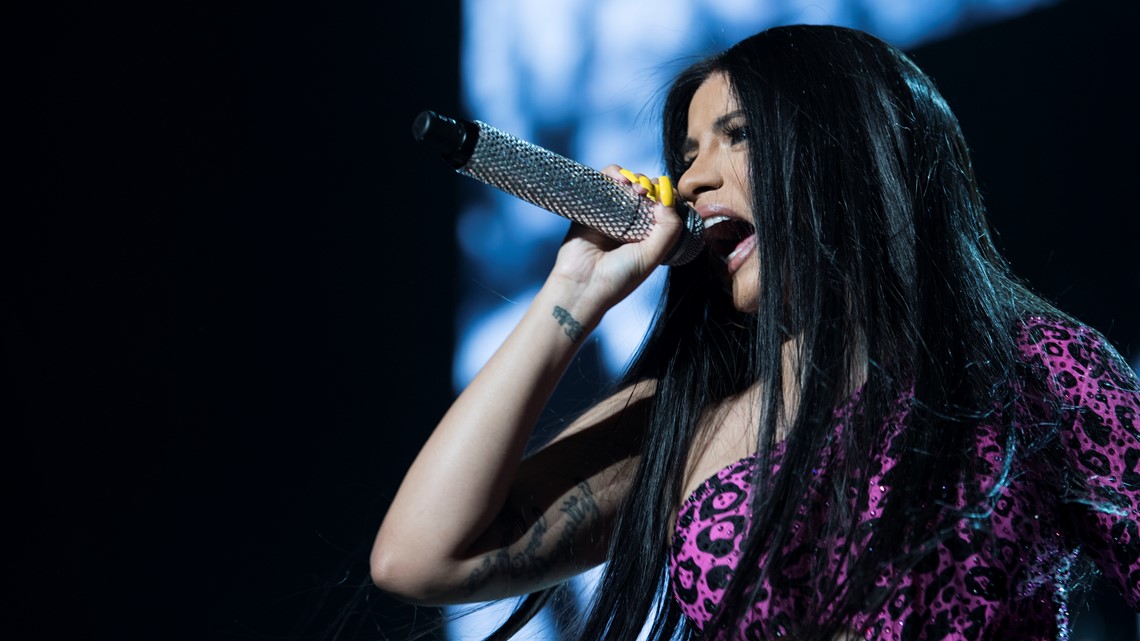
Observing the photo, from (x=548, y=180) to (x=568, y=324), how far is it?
0.45ft

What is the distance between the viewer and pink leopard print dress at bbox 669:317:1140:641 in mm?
794

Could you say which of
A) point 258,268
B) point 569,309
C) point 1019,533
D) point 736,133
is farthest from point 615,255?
point 258,268

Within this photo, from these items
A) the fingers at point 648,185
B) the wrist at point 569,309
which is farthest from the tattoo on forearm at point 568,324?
the fingers at point 648,185

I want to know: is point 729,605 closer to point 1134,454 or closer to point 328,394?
point 1134,454

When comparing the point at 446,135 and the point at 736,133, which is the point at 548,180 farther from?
the point at 736,133

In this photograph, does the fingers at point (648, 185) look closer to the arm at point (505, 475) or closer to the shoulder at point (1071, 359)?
the arm at point (505, 475)

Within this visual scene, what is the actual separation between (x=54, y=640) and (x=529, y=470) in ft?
2.28

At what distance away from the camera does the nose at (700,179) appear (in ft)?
3.18

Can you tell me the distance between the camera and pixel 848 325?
0.90m

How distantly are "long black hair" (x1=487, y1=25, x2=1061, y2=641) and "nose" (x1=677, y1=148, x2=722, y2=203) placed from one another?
0.16ft

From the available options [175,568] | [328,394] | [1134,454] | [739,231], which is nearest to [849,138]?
[739,231]

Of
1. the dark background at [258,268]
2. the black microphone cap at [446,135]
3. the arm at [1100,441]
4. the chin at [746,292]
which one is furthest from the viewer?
the dark background at [258,268]

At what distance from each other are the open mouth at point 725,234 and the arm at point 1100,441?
0.27m

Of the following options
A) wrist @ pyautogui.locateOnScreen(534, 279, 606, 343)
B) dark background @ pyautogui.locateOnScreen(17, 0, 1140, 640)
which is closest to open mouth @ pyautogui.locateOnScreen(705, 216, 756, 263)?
wrist @ pyautogui.locateOnScreen(534, 279, 606, 343)
